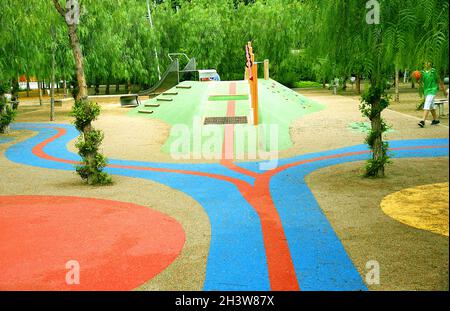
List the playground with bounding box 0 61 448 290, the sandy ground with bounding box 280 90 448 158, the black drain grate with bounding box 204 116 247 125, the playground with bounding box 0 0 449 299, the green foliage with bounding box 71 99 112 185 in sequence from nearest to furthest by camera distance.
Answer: the playground with bounding box 0 61 448 290 → the playground with bounding box 0 0 449 299 → the green foliage with bounding box 71 99 112 185 → the sandy ground with bounding box 280 90 448 158 → the black drain grate with bounding box 204 116 247 125

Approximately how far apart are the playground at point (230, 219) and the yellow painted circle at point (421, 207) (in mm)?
30

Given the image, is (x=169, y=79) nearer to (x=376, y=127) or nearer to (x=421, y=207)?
(x=376, y=127)

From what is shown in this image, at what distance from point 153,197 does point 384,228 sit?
182 inches

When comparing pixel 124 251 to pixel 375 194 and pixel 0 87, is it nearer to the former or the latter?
pixel 375 194

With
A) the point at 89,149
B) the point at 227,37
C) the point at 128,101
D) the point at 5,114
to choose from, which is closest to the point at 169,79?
the point at 128,101

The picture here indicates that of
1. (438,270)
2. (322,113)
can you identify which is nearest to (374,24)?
(438,270)

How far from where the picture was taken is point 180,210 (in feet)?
28.1

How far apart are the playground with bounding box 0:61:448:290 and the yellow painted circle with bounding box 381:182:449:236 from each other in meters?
0.03

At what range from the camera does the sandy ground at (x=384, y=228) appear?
18.0 feet

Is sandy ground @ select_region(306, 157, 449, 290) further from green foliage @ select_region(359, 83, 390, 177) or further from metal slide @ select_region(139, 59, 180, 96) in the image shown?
metal slide @ select_region(139, 59, 180, 96)

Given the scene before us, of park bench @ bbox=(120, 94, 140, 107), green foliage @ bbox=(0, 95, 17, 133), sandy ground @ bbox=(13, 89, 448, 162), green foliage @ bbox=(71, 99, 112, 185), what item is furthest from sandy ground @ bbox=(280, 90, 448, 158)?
park bench @ bbox=(120, 94, 140, 107)

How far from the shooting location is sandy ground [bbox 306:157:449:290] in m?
5.48

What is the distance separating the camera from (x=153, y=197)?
955 centimetres
